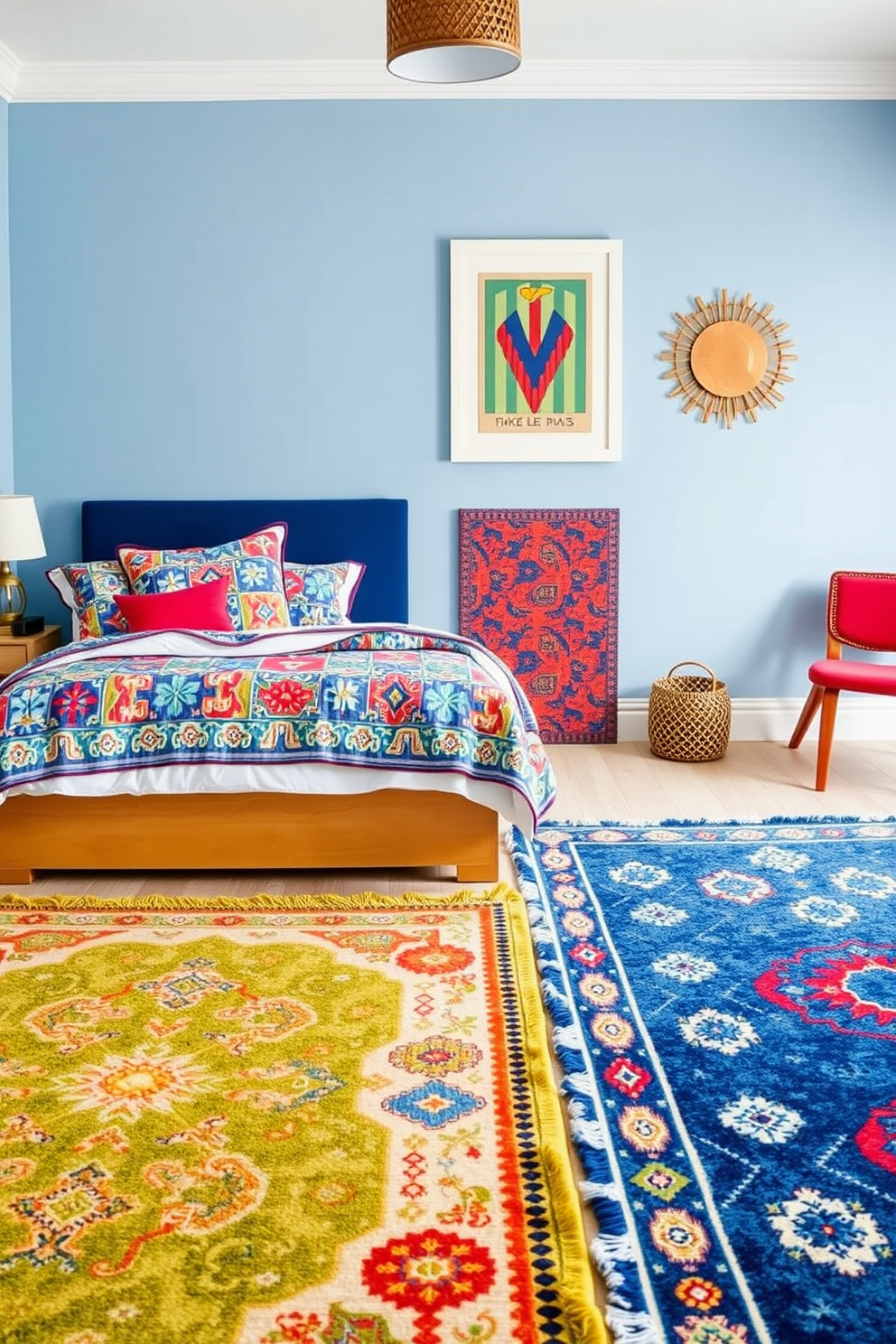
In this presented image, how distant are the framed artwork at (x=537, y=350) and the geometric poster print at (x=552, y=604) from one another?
0.90 ft

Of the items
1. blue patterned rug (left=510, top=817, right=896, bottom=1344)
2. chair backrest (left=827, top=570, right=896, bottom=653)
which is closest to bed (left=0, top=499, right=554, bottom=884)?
blue patterned rug (left=510, top=817, right=896, bottom=1344)

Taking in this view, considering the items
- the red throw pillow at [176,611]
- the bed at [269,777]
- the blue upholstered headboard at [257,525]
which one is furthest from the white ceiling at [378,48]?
the bed at [269,777]

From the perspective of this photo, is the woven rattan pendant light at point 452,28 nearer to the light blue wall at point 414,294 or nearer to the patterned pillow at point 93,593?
the light blue wall at point 414,294

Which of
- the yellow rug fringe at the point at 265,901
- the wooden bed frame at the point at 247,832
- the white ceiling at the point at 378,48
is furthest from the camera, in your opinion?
the white ceiling at the point at 378,48

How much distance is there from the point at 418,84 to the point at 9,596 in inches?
101

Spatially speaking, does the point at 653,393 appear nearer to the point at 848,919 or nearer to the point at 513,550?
the point at 513,550

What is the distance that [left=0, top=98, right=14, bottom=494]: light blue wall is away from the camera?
5.09 meters

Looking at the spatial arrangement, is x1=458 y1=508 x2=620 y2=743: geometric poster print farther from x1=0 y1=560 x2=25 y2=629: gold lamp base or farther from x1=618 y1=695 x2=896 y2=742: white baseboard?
x1=0 y1=560 x2=25 y2=629: gold lamp base

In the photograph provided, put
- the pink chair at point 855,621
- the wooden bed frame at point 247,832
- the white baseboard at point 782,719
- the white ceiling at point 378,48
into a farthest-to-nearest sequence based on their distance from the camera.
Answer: the white baseboard at point 782,719 → the pink chair at point 855,621 → the white ceiling at point 378,48 → the wooden bed frame at point 247,832

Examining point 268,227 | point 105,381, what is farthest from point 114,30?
point 105,381

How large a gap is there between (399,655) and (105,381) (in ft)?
7.08

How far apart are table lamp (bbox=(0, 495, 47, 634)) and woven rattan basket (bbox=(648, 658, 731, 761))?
8.08ft

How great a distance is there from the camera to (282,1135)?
233 centimetres

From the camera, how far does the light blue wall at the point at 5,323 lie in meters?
5.09
